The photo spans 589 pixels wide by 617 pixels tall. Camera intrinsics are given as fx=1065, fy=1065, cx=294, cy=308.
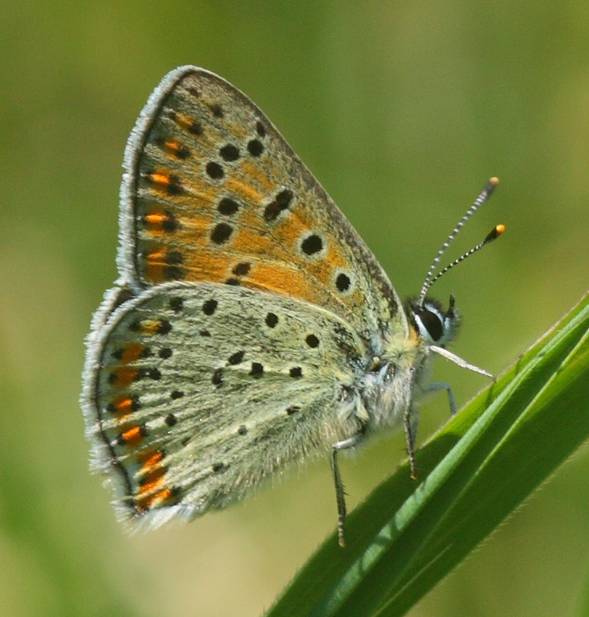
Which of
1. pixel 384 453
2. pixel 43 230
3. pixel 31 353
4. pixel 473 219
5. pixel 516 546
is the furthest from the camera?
pixel 43 230

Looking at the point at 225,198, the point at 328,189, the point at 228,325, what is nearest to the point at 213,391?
the point at 228,325

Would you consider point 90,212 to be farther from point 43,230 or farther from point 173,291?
point 173,291

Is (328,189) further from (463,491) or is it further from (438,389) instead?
(463,491)

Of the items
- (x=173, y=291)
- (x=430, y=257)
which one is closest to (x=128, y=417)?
(x=173, y=291)

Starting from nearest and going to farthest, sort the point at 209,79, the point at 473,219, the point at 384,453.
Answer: the point at 209,79 < the point at 384,453 < the point at 473,219

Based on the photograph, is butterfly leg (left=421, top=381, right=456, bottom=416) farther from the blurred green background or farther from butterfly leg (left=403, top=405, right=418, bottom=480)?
the blurred green background

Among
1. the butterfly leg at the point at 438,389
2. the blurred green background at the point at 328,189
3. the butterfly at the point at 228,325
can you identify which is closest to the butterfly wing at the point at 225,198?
the butterfly at the point at 228,325
